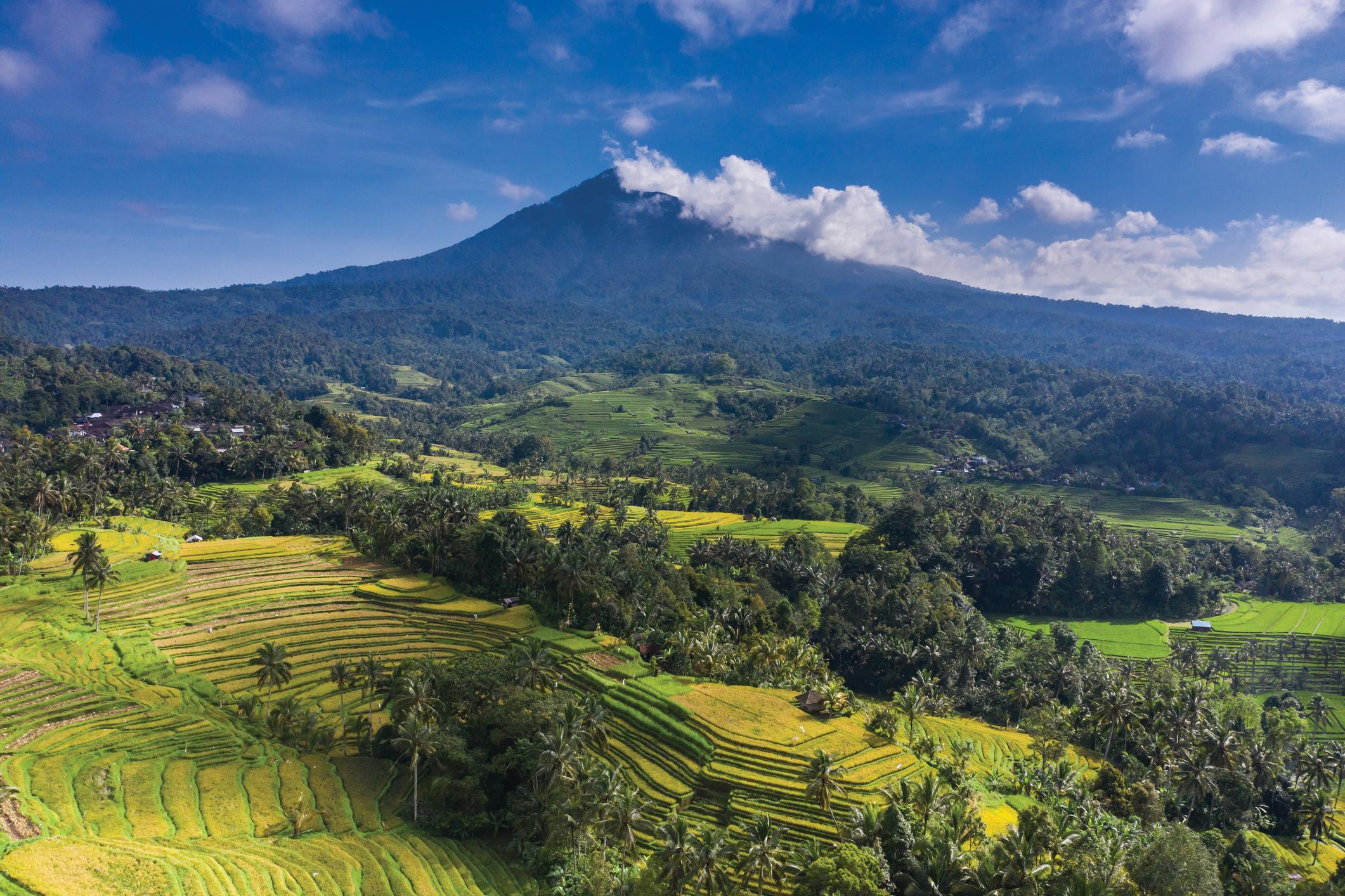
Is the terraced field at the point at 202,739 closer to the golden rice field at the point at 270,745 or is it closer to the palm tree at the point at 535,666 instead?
the golden rice field at the point at 270,745

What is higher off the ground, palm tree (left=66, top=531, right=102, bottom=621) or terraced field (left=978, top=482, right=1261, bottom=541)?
palm tree (left=66, top=531, right=102, bottom=621)

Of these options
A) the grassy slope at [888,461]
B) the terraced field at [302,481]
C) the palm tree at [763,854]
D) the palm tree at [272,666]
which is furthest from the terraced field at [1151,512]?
the palm tree at [272,666]

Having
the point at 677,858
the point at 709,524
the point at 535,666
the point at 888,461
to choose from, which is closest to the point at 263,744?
the point at 535,666

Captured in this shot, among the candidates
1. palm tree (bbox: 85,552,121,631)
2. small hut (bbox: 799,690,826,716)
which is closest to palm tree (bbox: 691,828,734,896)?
small hut (bbox: 799,690,826,716)

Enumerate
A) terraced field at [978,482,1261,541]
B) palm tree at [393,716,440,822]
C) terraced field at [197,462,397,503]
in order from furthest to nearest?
terraced field at [978,482,1261,541] < terraced field at [197,462,397,503] < palm tree at [393,716,440,822]

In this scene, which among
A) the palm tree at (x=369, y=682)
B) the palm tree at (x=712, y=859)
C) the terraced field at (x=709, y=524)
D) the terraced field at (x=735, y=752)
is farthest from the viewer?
the terraced field at (x=709, y=524)

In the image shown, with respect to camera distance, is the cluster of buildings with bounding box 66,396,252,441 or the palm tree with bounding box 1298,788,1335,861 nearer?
the palm tree with bounding box 1298,788,1335,861

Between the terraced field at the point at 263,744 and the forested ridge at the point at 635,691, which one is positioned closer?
the terraced field at the point at 263,744

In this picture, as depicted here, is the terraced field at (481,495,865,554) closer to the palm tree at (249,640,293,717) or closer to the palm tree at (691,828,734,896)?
the palm tree at (249,640,293,717)
